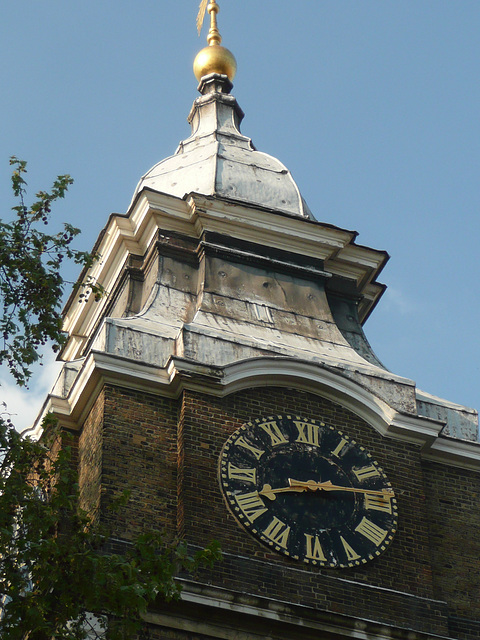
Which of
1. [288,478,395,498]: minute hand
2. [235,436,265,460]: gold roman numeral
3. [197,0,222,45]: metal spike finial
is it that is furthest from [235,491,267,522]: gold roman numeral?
[197,0,222,45]: metal spike finial

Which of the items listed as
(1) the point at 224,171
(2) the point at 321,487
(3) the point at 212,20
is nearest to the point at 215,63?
(3) the point at 212,20

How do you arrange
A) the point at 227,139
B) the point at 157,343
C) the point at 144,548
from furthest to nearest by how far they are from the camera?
the point at 227,139, the point at 157,343, the point at 144,548

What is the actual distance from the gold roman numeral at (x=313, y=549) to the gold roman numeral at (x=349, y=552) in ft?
1.07

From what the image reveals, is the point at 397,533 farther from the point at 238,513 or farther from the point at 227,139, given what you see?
the point at 227,139

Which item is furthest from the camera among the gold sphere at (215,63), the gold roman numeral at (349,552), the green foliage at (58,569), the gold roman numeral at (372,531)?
the gold sphere at (215,63)

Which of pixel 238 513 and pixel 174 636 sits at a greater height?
pixel 238 513

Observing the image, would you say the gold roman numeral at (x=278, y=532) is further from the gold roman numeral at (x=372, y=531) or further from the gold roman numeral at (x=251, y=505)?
the gold roman numeral at (x=372, y=531)

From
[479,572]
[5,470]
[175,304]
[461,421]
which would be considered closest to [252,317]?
[175,304]

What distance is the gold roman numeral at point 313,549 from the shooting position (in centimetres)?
2141

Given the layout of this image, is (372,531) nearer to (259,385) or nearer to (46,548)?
(259,385)

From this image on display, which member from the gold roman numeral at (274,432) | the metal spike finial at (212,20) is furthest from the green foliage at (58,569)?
the metal spike finial at (212,20)

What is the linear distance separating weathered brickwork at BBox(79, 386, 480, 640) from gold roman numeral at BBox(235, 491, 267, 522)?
20cm

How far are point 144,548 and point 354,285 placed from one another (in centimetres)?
1052

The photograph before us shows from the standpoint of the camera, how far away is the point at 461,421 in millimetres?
24406
